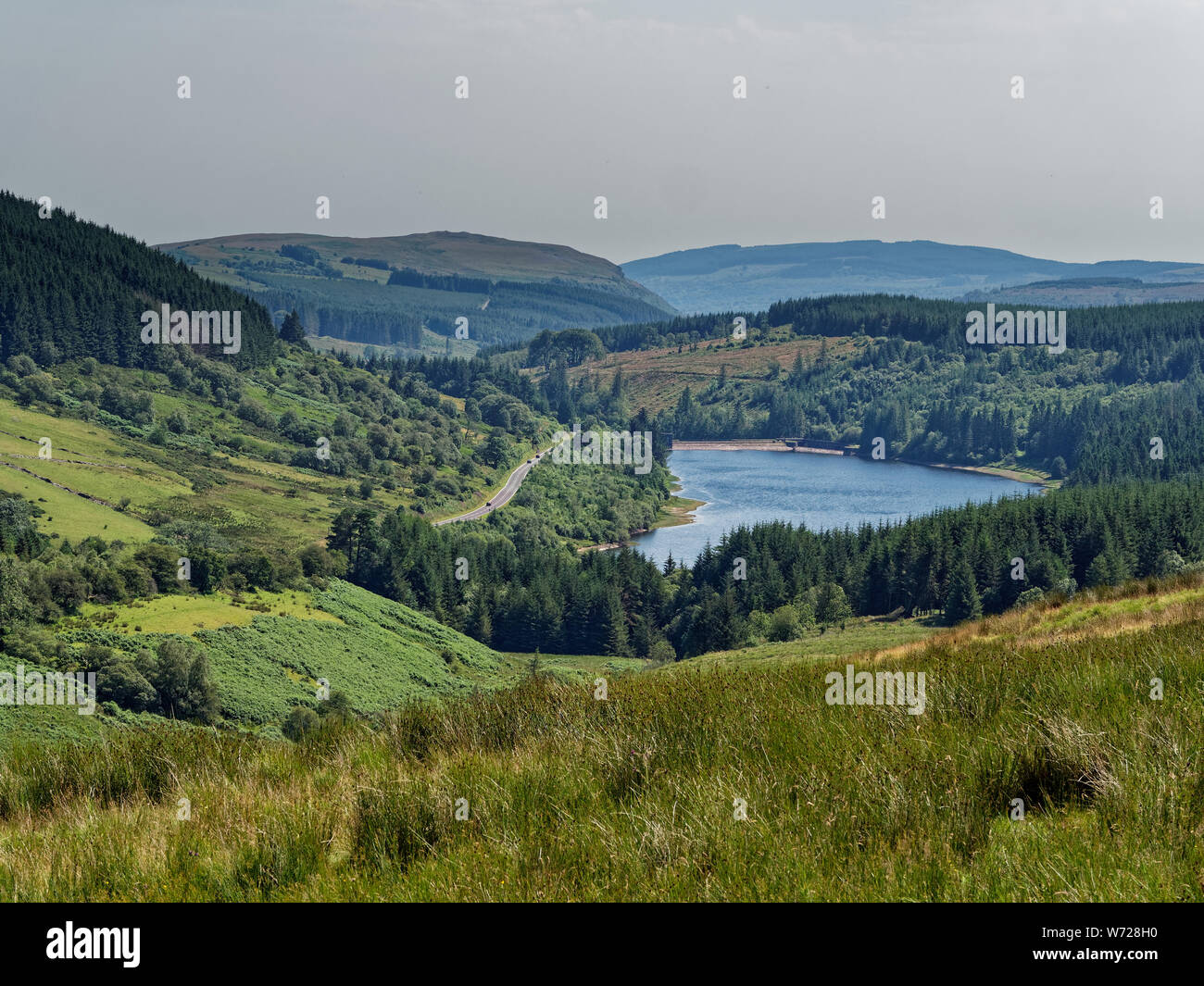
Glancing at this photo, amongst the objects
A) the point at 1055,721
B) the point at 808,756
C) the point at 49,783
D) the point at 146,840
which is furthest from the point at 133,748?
the point at 1055,721

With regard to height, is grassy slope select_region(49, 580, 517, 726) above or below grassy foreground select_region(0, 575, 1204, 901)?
below

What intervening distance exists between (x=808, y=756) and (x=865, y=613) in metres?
106

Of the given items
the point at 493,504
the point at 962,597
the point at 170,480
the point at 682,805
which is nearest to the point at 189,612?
the point at 170,480

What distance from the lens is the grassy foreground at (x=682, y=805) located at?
560cm

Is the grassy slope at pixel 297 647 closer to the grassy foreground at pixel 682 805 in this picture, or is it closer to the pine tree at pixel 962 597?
the pine tree at pixel 962 597

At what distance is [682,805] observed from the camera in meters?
6.59

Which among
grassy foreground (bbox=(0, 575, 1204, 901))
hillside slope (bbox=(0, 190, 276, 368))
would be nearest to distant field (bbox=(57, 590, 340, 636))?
grassy foreground (bbox=(0, 575, 1204, 901))

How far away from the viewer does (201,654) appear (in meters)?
66.3

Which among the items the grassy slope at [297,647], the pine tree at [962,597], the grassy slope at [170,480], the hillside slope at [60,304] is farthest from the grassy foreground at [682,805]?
the hillside slope at [60,304]

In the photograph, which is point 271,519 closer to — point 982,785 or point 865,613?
point 865,613

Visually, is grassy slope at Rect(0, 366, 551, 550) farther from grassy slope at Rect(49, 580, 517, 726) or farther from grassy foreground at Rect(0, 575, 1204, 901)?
grassy foreground at Rect(0, 575, 1204, 901)

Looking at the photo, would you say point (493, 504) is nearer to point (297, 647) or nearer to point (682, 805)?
point (297, 647)

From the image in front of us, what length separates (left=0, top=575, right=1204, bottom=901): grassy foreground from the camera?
18.4ft

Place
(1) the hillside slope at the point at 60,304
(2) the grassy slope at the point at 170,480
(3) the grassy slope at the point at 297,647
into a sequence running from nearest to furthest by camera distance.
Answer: (3) the grassy slope at the point at 297,647 → (2) the grassy slope at the point at 170,480 → (1) the hillside slope at the point at 60,304
